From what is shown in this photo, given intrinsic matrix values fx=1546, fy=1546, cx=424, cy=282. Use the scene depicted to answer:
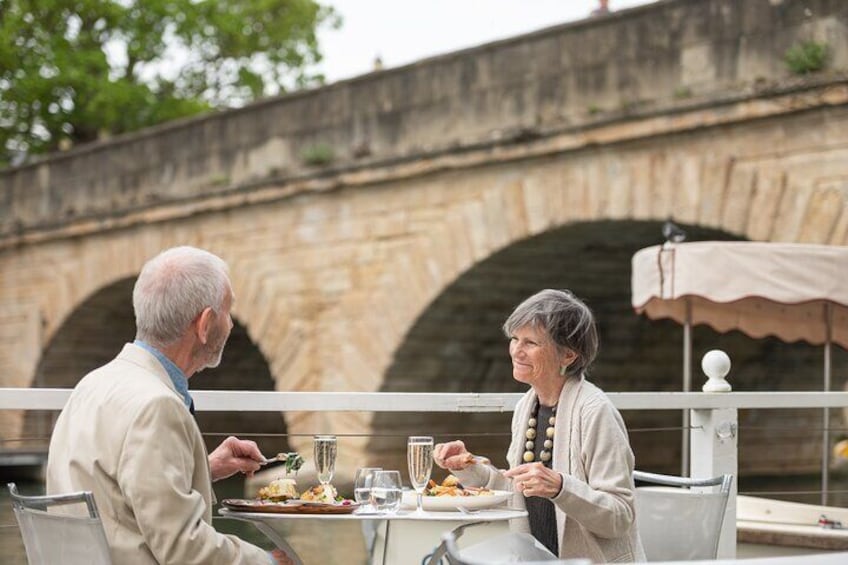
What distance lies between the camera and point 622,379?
20.0 meters

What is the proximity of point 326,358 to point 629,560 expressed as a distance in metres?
12.4

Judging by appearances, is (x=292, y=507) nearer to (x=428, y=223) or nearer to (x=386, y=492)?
(x=386, y=492)

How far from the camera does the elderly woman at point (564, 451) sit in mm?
3844

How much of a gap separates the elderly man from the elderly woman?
2.44 ft

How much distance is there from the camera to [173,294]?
11.6ft

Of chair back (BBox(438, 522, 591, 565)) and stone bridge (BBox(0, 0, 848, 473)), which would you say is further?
stone bridge (BBox(0, 0, 848, 473))

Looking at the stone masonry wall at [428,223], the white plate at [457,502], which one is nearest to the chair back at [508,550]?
the white plate at [457,502]

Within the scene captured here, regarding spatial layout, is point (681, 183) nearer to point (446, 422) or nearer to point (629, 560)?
point (446, 422)

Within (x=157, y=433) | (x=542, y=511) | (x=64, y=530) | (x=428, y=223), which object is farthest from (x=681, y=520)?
(x=428, y=223)

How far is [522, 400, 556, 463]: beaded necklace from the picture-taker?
162 inches

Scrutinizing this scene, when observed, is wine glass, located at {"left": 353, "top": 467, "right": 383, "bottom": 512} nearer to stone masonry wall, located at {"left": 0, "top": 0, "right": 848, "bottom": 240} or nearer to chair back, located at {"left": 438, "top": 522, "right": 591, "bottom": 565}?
chair back, located at {"left": 438, "top": 522, "right": 591, "bottom": 565}

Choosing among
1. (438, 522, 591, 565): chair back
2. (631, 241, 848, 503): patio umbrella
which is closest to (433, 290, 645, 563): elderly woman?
(438, 522, 591, 565): chair back

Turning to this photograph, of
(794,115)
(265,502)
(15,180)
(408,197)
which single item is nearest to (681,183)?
(794,115)

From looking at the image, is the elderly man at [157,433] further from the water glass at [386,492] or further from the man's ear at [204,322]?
the water glass at [386,492]
